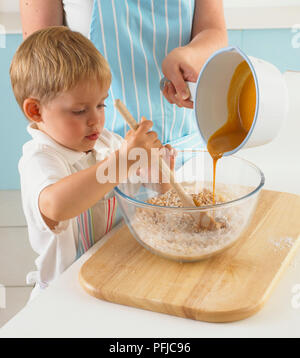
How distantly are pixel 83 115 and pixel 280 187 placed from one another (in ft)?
1.66

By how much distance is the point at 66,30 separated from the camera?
98 cm

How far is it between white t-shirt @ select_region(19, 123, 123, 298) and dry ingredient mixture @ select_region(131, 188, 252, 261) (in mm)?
206

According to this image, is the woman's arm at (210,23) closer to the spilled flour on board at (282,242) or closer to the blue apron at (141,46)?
the blue apron at (141,46)

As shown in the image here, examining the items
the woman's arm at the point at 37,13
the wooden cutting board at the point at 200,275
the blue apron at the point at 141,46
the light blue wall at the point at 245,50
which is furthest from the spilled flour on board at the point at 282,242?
the light blue wall at the point at 245,50

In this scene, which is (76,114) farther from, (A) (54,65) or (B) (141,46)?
(B) (141,46)

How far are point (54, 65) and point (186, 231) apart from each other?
1.39 ft


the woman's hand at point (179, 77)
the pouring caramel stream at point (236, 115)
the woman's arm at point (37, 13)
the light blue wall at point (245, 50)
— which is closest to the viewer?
the pouring caramel stream at point (236, 115)

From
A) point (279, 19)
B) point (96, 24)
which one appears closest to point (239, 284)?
point (96, 24)

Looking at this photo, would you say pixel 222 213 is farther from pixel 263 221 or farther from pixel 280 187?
pixel 280 187

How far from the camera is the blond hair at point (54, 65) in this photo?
924 millimetres

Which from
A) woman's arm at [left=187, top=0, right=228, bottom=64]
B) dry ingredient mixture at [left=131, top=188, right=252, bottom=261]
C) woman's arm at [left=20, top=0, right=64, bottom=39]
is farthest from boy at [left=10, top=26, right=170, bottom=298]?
woman's arm at [left=187, top=0, right=228, bottom=64]

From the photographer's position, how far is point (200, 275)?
Result: 2.54 ft

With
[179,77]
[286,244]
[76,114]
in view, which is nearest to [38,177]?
[76,114]

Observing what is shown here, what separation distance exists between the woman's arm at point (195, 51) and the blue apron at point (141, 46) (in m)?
0.05
